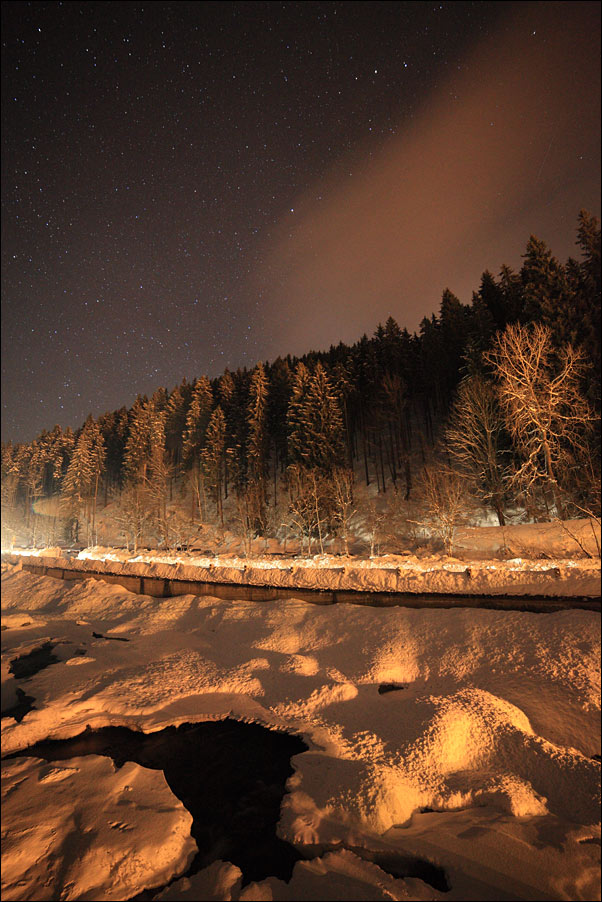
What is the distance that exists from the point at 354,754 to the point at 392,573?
11.5 m

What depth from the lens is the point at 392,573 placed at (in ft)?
66.3

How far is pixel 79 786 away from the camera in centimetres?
777

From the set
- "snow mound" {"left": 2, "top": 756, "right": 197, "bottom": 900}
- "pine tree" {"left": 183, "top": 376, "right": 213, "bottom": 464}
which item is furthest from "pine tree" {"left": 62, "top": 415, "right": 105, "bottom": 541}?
"snow mound" {"left": 2, "top": 756, "right": 197, "bottom": 900}

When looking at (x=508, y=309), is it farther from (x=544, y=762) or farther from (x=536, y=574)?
(x=544, y=762)

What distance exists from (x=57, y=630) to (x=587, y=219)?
1684 inches

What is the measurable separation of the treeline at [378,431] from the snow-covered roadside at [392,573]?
4.76 meters

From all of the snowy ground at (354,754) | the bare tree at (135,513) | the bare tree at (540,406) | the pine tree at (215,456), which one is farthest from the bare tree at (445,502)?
the bare tree at (135,513)

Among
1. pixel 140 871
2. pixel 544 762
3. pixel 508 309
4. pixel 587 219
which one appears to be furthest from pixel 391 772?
pixel 508 309

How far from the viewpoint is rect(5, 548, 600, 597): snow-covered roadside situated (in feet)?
53.8

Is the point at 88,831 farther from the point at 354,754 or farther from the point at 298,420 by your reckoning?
the point at 298,420

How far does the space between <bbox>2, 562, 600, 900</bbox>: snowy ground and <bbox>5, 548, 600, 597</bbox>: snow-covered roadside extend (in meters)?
1.61

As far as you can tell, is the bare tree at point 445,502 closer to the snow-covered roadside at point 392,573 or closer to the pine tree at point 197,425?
the snow-covered roadside at point 392,573

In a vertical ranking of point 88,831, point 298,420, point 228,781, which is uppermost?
point 298,420

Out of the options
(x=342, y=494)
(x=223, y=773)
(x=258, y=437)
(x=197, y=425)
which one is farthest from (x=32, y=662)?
(x=197, y=425)
